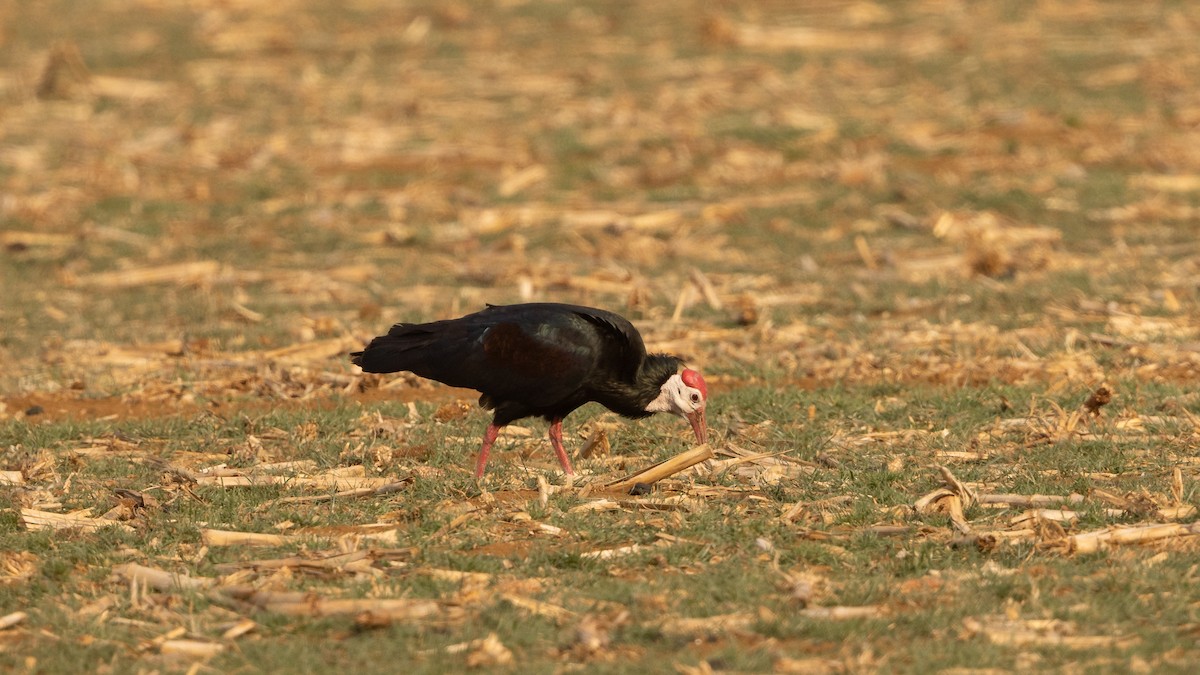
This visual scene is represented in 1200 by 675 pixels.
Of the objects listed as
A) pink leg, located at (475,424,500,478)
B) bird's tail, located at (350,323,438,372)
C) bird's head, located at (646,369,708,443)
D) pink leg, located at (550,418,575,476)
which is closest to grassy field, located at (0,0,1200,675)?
pink leg, located at (475,424,500,478)

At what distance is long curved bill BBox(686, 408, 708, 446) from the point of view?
9.82 m

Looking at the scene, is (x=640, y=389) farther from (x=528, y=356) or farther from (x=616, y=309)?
(x=616, y=309)

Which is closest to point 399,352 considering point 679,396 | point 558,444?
point 558,444

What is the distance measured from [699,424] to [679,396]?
25cm

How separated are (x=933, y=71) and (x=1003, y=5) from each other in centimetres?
432

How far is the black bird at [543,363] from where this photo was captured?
30.6 feet

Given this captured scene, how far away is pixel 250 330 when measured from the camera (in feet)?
45.7

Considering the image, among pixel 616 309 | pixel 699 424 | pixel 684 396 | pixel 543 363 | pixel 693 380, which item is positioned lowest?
pixel 616 309

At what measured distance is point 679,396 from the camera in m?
9.74

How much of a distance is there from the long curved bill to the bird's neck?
257 mm

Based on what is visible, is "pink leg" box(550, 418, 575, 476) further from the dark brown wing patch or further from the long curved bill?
the long curved bill

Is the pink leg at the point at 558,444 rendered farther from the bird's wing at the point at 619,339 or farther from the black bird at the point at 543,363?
the bird's wing at the point at 619,339

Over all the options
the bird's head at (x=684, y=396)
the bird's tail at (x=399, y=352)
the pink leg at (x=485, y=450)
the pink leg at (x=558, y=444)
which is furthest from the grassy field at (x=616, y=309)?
the bird's tail at (x=399, y=352)

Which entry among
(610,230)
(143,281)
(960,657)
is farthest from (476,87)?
(960,657)
